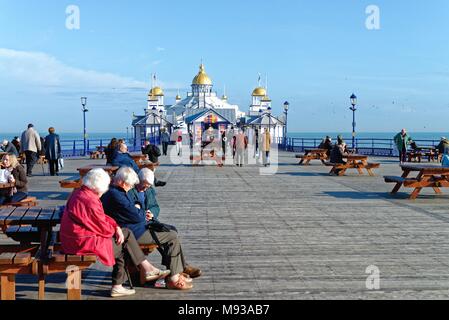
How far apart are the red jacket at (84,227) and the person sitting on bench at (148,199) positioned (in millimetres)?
925

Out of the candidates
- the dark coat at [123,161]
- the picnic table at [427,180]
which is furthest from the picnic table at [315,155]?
the dark coat at [123,161]

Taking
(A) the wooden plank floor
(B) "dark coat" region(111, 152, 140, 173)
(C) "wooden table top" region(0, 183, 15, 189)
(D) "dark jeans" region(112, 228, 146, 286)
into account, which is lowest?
(A) the wooden plank floor

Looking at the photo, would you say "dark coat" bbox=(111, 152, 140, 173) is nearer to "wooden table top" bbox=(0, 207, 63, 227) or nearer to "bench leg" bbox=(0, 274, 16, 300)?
"wooden table top" bbox=(0, 207, 63, 227)

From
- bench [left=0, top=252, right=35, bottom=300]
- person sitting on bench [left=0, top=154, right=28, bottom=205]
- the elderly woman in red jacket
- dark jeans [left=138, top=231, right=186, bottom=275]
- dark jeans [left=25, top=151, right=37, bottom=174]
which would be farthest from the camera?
dark jeans [left=25, top=151, right=37, bottom=174]

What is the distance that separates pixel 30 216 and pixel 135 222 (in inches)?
43.4

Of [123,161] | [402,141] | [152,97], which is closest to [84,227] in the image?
[123,161]

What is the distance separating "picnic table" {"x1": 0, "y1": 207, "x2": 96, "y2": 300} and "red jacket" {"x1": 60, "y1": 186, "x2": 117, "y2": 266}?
0.30ft

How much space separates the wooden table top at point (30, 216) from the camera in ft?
19.7

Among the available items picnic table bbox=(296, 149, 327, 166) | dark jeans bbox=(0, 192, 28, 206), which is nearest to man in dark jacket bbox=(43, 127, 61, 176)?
dark jeans bbox=(0, 192, 28, 206)

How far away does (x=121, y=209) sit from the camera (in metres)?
6.05

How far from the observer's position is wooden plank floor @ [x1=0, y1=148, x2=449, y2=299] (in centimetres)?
600

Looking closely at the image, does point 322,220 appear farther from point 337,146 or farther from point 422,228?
point 337,146

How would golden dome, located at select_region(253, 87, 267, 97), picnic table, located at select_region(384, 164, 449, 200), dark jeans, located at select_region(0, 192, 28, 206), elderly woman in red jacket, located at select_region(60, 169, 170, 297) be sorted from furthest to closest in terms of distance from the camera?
1. golden dome, located at select_region(253, 87, 267, 97)
2. picnic table, located at select_region(384, 164, 449, 200)
3. dark jeans, located at select_region(0, 192, 28, 206)
4. elderly woman in red jacket, located at select_region(60, 169, 170, 297)
